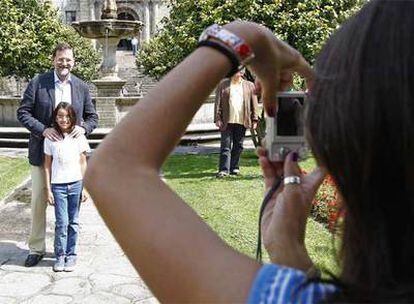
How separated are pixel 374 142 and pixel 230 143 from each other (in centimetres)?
932

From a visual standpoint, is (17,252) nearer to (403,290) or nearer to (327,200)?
(327,200)

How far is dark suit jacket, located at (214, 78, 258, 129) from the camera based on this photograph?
9.94 metres

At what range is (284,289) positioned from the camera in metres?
0.98

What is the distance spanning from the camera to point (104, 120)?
16625 millimetres

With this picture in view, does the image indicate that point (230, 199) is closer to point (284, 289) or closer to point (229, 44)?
point (229, 44)

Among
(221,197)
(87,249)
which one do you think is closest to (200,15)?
(221,197)

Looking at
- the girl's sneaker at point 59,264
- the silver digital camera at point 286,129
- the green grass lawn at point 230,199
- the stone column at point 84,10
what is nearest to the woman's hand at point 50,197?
the girl's sneaker at point 59,264

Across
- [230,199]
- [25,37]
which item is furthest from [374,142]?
[25,37]

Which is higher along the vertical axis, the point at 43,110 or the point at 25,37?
the point at 25,37

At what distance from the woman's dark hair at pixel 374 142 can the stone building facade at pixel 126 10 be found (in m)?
56.9

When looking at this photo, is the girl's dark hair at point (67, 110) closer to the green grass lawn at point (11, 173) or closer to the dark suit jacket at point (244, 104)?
the green grass lawn at point (11, 173)

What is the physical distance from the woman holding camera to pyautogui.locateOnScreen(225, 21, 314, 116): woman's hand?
7 cm

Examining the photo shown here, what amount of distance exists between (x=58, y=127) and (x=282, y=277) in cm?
475

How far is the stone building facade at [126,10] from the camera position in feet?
187
